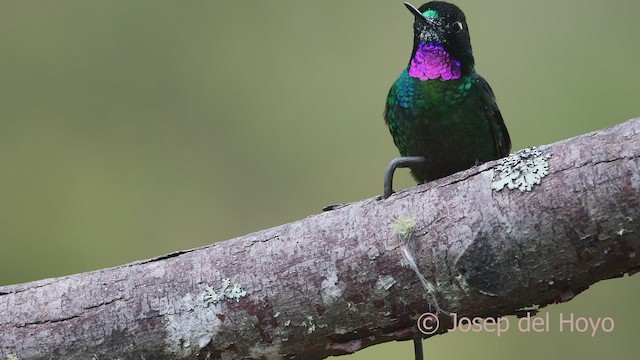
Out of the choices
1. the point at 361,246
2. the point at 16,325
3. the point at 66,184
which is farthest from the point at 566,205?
the point at 66,184

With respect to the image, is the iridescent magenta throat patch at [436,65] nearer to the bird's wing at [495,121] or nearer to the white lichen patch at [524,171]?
the bird's wing at [495,121]

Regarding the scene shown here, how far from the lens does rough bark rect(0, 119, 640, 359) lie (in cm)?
105

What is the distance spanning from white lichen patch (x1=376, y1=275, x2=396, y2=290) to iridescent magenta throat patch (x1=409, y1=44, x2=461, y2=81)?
55cm

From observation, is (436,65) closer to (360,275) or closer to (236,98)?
(360,275)

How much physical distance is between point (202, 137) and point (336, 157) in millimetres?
450

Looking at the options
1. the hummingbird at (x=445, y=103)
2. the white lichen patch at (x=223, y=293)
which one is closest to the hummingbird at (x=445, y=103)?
the hummingbird at (x=445, y=103)

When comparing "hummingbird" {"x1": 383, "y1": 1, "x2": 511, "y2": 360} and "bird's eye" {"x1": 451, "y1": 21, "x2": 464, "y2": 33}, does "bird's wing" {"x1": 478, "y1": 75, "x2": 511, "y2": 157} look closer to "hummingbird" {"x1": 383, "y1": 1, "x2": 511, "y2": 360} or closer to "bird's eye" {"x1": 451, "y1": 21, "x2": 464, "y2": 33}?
"hummingbird" {"x1": 383, "y1": 1, "x2": 511, "y2": 360}

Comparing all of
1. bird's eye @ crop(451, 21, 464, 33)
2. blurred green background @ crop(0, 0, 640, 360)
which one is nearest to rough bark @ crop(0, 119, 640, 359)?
bird's eye @ crop(451, 21, 464, 33)

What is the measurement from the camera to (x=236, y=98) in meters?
2.67

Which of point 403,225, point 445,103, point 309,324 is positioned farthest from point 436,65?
point 309,324

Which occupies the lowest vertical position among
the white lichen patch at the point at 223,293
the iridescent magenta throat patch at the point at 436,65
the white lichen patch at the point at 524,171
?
the white lichen patch at the point at 223,293

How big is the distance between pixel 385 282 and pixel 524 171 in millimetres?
244

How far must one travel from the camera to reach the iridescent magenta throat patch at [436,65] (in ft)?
5.13

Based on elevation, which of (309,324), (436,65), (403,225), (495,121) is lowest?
(309,324)
